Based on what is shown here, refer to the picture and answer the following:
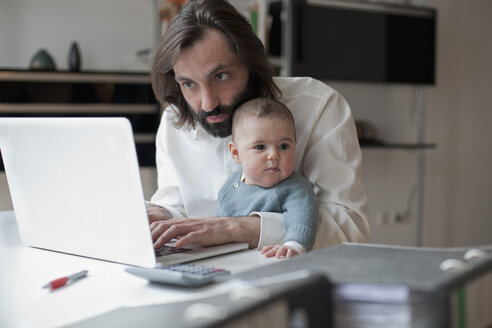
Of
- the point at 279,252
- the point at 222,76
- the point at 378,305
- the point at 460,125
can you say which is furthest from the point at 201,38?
the point at 460,125

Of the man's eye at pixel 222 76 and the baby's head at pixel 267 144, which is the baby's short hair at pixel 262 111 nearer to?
the baby's head at pixel 267 144

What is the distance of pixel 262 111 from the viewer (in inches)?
56.5

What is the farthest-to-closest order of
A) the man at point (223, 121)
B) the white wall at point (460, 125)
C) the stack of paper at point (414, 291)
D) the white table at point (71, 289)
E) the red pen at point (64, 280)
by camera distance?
the white wall at point (460, 125) → the man at point (223, 121) → the red pen at point (64, 280) → the white table at point (71, 289) → the stack of paper at point (414, 291)

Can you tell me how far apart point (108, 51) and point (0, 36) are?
25.2 inches

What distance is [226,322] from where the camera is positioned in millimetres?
508

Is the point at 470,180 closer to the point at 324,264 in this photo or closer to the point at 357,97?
the point at 357,97

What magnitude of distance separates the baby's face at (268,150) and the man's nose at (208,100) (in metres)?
0.19

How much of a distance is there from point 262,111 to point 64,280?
25.2 inches

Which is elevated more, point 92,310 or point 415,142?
point 92,310

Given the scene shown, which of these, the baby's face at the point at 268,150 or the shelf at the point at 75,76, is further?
the shelf at the point at 75,76

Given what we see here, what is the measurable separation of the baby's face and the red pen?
499mm

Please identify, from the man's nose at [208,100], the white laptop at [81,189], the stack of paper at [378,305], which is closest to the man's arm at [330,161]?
the man's nose at [208,100]

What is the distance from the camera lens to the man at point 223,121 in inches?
59.6

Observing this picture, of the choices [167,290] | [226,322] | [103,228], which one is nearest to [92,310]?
[167,290]
